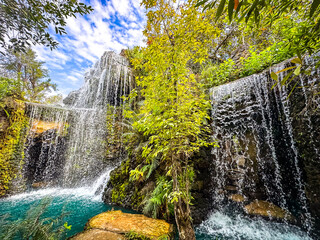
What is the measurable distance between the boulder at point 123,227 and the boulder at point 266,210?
284 cm

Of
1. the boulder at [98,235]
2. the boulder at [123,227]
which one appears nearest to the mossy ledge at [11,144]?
the boulder at [123,227]

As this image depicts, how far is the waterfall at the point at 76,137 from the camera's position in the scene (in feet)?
28.3

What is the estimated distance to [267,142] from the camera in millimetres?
4715

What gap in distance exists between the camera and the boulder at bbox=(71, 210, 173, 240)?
283 cm

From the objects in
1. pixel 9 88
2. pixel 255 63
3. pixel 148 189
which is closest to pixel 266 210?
pixel 148 189

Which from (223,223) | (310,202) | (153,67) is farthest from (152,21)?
(310,202)

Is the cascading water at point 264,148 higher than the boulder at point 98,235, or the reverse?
the cascading water at point 264,148

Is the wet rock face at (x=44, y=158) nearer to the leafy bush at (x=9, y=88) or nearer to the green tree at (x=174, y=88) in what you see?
the leafy bush at (x=9, y=88)

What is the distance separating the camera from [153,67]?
3.14 meters

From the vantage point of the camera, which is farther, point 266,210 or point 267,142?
point 267,142

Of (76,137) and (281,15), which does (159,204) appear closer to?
(281,15)

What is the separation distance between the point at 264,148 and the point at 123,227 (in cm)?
485

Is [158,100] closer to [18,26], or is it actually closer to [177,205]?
[177,205]

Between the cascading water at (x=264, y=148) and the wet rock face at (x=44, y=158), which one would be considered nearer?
the cascading water at (x=264, y=148)
